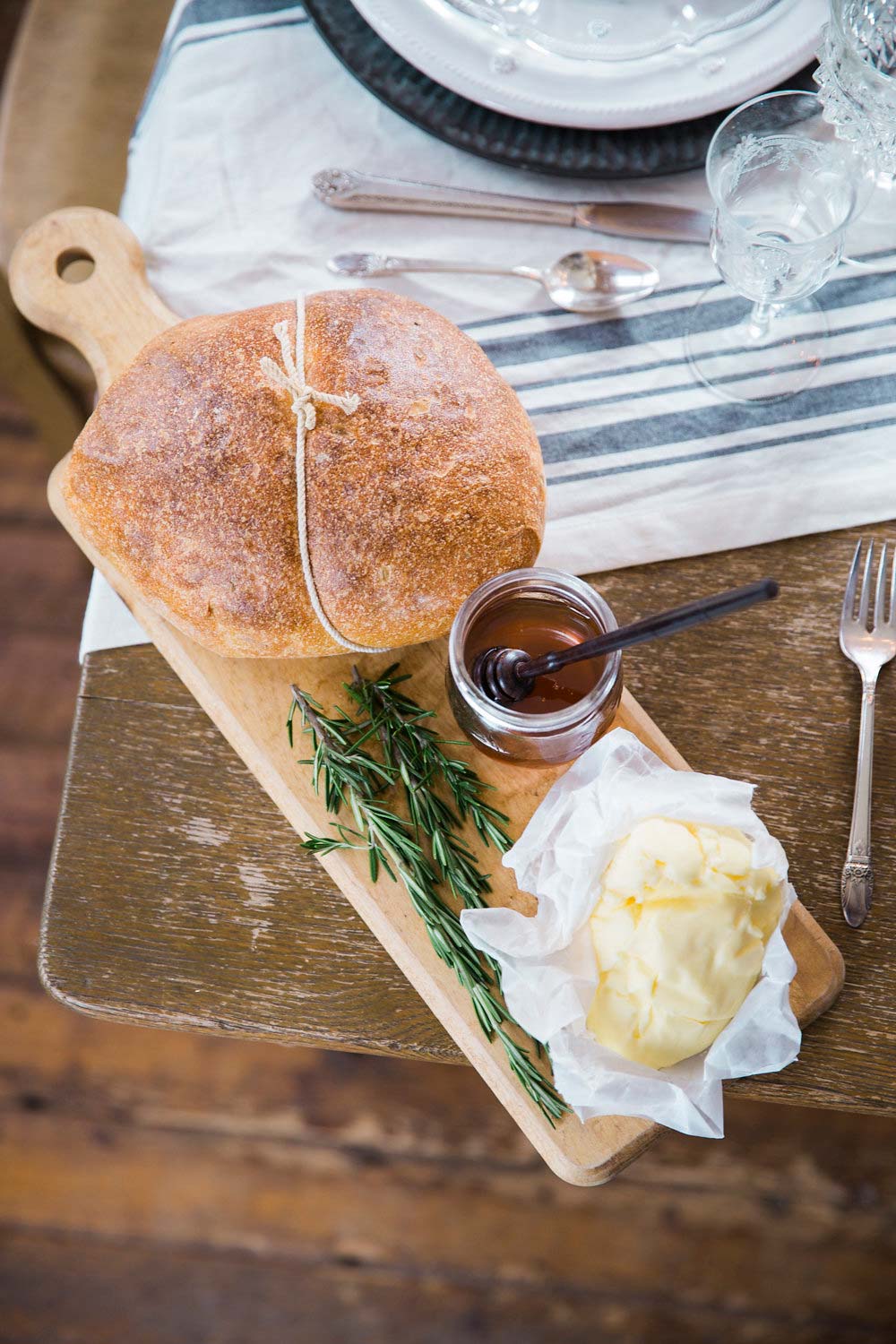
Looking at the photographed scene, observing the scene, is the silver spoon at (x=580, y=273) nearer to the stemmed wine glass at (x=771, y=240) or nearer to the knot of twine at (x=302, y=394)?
the stemmed wine glass at (x=771, y=240)

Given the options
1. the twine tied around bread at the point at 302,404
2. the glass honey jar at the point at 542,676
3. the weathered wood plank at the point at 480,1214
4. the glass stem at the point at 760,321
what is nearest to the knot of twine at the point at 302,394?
the twine tied around bread at the point at 302,404

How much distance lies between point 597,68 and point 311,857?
0.69 metres

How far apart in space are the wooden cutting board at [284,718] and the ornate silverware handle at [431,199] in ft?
0.60

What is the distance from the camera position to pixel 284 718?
84cm

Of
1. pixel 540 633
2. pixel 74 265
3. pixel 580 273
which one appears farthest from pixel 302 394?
pixel 74 265

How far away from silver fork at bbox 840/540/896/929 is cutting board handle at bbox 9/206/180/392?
23.9 inches

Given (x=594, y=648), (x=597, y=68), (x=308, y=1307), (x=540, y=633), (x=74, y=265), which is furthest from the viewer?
(x=308, y=1307)

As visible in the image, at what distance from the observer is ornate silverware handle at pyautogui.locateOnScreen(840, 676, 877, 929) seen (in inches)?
32.3

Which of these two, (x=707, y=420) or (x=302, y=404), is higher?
(x=302, y=404)

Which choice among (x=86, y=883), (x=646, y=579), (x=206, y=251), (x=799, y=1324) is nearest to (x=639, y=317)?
(x=646, y=579)

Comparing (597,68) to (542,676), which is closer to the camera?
(542,676)

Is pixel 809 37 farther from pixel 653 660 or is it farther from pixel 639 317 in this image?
pixel 653 660

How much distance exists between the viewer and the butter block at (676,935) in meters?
0.68

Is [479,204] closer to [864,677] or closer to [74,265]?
[74,265]
